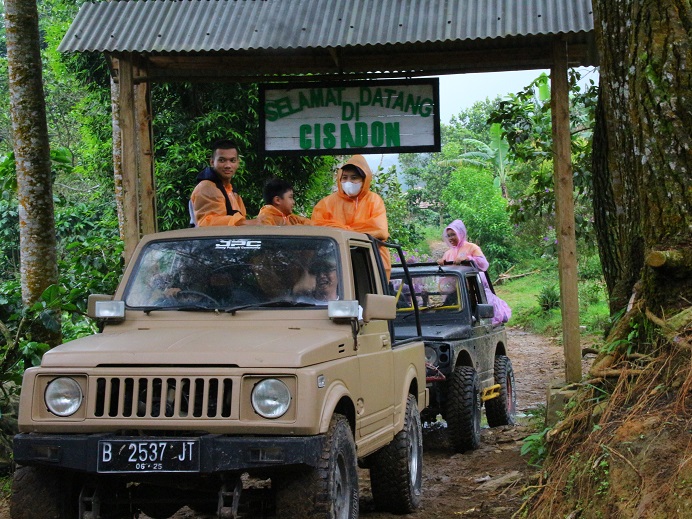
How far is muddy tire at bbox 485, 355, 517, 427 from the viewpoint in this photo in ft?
36.0

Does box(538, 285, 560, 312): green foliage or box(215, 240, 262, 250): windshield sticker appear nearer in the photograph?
box(215, 240, 262, 250): windshield sticker

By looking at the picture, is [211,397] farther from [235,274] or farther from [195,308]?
[235,274]

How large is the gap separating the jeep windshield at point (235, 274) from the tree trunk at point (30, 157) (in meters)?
2.63

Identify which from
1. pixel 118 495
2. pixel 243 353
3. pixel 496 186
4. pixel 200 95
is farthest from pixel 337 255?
pixel 496 186

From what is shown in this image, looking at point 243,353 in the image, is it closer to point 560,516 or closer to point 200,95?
point 560,516

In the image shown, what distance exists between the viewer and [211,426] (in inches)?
179

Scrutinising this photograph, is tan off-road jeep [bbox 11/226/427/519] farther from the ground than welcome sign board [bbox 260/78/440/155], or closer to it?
closer to it

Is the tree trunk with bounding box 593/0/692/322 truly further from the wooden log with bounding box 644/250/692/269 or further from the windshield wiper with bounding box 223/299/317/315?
the windshield wiper with bounding box 223/299/317/315

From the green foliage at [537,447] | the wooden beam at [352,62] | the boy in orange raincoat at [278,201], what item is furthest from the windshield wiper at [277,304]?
the wooden beam at [352,62]

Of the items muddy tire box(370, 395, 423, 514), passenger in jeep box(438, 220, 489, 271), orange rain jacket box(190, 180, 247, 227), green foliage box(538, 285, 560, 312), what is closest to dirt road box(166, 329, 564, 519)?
muddy tire box(370, 395, 423, 514)

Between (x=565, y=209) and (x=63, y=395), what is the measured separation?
4883 mm

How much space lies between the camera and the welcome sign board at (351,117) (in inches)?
354

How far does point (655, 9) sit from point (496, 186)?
3674 cm

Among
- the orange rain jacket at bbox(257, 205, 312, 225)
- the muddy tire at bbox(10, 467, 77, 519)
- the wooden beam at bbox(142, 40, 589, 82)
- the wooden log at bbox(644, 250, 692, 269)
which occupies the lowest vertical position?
the muddy tire at bbox(10, 467, 77, 519)
